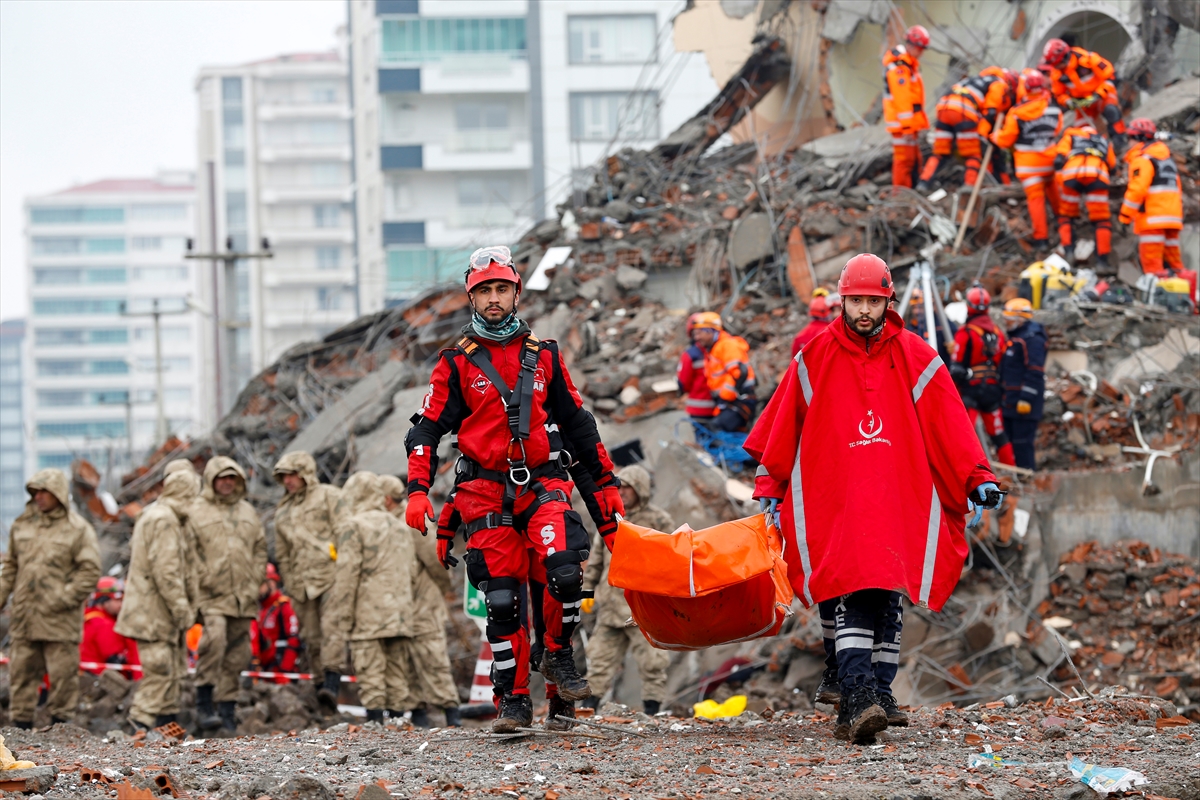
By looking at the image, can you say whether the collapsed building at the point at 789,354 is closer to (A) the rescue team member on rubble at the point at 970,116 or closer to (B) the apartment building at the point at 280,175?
(A) the rescue team member on rubble at the point at 970,116

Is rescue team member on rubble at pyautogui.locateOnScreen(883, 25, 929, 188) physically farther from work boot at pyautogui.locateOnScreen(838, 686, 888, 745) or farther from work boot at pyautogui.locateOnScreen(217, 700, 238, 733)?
work boot at pyautogui.locateOnScreen(838, 686, 888, 745)

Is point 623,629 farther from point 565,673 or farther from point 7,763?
point 7,763

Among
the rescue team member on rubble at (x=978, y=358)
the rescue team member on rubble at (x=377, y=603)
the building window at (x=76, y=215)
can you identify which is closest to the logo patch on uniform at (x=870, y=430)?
the rescue team member on rubble at (x=377, y=603)

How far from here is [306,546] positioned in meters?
10.8

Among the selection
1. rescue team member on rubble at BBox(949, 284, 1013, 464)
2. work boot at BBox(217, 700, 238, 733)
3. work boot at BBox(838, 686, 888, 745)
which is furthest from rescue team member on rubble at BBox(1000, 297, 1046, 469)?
work boot at BBox(838, 686, 888, 745)

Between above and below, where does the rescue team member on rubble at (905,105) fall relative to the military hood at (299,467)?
above

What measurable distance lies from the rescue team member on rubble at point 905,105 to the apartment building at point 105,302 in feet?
340

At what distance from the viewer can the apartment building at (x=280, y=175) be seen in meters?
88.2

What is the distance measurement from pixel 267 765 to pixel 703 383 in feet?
25.4

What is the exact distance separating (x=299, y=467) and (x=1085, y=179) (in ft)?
30.5

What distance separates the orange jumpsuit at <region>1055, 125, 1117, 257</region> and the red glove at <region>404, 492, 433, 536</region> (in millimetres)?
11537

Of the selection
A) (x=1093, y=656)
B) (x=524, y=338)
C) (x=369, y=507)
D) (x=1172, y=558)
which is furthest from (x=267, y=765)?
(x=1172, y=558)

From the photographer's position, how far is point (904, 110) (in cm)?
1738

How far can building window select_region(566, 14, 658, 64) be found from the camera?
2282 inches
